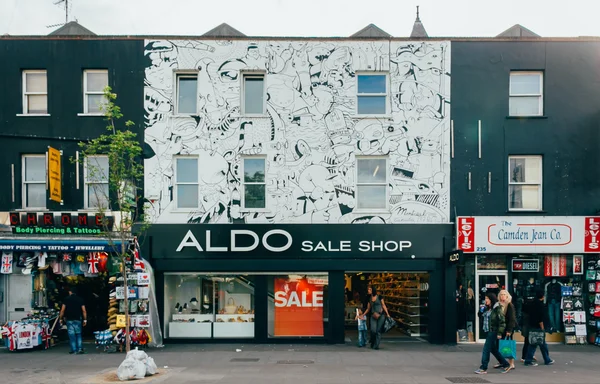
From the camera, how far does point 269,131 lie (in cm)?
1555

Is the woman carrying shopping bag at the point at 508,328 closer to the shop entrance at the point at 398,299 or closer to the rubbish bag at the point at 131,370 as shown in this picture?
the shop entrance at the point at 398,299

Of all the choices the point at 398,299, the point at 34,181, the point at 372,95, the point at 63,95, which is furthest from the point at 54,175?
the point at 398,299

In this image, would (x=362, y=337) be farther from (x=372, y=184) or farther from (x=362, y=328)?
(x=372, y=184)

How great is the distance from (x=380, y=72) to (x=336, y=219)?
4.95m

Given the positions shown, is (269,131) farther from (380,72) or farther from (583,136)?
(583,136)

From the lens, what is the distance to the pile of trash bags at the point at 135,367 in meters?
10.8

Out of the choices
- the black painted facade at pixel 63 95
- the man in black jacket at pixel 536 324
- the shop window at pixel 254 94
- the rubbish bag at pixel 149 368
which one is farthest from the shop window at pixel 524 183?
the black painted facade at pixel 63 95

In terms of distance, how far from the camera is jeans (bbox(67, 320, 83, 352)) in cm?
1384

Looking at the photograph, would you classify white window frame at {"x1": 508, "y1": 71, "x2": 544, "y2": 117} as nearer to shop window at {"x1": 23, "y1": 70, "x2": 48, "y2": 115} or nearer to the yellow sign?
the yellow sign

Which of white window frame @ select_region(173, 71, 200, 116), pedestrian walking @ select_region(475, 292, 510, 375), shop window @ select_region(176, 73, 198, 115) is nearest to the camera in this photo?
pedestrian walking @ select_region(475, 292, 510, 375)

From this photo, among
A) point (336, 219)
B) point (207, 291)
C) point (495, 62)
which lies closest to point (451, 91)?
point (495, 62)

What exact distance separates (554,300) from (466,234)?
3588 millimetres

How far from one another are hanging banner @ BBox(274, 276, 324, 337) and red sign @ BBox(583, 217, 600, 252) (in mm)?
8336

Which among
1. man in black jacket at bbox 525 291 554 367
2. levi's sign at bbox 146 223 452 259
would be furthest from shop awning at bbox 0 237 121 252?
man in black jacket at bbox 525 291 554 367
